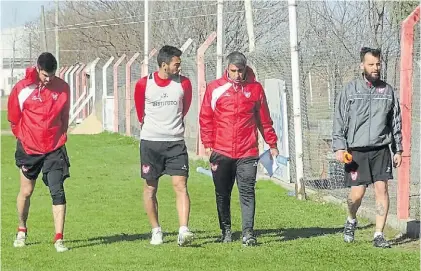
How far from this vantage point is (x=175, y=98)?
379 inches

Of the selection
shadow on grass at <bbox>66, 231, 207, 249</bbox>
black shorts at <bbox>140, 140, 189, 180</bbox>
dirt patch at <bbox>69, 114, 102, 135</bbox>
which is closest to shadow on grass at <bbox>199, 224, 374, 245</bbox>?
shadow on grass at <bbox>66, 231, 207, 249</bbox>

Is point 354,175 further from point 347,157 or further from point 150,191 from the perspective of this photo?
point 150,191

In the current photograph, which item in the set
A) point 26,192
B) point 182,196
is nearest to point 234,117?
point 182,196

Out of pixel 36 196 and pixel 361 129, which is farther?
pixel 36 196

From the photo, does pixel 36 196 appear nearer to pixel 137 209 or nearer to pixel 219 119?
pixel 137 209

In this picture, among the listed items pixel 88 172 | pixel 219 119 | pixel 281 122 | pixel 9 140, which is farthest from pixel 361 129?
pixel 9 140

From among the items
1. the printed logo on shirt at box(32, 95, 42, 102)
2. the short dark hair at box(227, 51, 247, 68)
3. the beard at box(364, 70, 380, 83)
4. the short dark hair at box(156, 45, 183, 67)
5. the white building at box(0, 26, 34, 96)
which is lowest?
the printed logo on shirt at box(32, 95, 42, 102)

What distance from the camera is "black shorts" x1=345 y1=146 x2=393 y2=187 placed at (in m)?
9.25

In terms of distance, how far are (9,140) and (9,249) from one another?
24.6 m

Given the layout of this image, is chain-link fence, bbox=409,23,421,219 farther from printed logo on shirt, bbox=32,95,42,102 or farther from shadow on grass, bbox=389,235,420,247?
printed logo on shirt, bbox=32,95,42,102

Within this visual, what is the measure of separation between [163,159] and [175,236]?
3.52ft

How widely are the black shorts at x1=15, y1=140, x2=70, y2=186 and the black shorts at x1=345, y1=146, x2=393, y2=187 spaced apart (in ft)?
9.18

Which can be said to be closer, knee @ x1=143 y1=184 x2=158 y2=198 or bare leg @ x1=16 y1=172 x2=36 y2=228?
knee @ x1=143 y1=184 x2=158 y2=198

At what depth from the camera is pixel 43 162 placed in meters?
9.73
